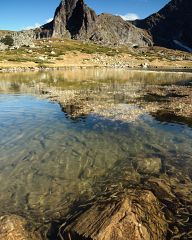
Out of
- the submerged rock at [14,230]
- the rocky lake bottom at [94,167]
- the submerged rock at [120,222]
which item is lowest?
the rocky lake bottom at [94,167]

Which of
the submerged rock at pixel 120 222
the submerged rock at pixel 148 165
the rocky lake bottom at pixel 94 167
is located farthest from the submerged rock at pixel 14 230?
the submerged rock at pixel 148 165

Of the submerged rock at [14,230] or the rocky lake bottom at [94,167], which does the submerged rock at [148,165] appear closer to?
the rocky lake bottom at [94,167]

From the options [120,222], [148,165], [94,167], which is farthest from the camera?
[148,165]

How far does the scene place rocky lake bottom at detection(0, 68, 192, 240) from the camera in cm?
1243

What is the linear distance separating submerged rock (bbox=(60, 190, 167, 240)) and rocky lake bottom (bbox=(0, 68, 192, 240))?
0.17 ft

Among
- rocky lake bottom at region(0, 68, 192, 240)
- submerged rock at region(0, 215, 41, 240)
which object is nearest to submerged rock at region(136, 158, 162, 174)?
rocky lake bottom at region(0, 68, 192, 240)

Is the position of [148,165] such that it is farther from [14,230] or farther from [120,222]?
[14,230]

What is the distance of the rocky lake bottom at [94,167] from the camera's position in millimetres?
12430

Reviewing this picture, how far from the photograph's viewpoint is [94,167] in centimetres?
1873

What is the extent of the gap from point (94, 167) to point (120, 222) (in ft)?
26.9

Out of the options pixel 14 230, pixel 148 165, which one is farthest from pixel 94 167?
pixel 14 230

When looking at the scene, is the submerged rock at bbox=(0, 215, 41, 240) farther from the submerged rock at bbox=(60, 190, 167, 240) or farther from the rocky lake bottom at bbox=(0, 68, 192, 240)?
the submerged rock at bbox=(60, 190, 167, 240)

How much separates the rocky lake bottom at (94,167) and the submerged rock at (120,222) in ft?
0.17

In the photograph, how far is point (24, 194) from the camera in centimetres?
1531
